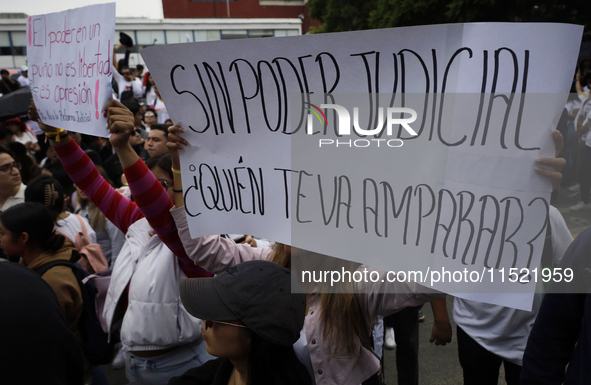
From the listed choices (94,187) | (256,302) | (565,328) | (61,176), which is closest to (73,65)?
(94,187)

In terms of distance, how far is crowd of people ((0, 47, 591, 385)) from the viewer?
1129 millimetres

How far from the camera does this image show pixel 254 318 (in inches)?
42.4

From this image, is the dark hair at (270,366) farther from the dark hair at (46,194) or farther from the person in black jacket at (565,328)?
the dark hair at (46,194)

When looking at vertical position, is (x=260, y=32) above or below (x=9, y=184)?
above

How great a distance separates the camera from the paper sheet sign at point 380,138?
3.40ft

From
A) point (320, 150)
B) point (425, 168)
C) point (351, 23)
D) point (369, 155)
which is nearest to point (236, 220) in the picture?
point (320, 150)

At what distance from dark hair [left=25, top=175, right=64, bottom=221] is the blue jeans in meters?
1.29

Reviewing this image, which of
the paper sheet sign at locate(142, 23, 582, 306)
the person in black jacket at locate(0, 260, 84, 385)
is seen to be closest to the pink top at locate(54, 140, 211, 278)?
the paper sheet sign at locate(142, 23, 582, 306)

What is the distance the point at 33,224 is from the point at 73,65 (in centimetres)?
85

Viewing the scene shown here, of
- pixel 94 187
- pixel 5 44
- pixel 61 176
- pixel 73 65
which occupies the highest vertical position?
pixel 5 44

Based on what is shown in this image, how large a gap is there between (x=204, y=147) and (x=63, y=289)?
115 cm

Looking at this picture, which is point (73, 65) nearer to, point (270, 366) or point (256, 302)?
point (256, 302)

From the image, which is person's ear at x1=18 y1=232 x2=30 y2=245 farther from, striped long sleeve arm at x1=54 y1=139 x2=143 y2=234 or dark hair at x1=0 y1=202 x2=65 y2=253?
striped long sleeve arm at x1=54 y1=139 x2=143 y2=234

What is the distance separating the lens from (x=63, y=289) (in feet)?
6.53
